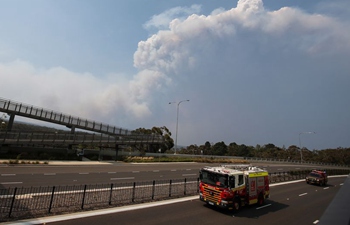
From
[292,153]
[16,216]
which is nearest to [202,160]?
[16,216]

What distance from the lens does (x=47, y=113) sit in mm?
41531

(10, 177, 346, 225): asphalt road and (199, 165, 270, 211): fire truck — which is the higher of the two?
(199, 165, 270, 211): fire truck

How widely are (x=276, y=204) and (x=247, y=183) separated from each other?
14.9 ft

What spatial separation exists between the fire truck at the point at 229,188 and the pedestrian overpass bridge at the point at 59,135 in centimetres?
2910

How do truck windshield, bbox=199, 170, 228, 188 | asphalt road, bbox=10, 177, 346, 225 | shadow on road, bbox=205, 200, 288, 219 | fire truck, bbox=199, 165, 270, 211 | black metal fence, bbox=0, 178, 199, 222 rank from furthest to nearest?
truck windshield, bbox=199, 170, 228, 188, shadow on road, bbox=205, 200, 288, 219, fire truck, bbox=199, 165, 270, 211, asphalt road, bbox=10, 177, 346, 225, black metal fence, bbox=0, 178, 199, 222

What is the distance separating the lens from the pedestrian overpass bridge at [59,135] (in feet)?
111

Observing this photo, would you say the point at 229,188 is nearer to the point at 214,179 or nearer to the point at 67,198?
the point at 214,179

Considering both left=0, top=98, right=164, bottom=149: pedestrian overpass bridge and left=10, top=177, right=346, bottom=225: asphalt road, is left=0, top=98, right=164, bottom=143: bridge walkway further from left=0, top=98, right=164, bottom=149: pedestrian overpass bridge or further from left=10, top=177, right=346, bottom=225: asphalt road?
left=10, top=177, right=346, bottom=225: asphalt road

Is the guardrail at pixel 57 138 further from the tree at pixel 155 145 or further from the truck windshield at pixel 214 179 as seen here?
the truck windshield at pixel 214 179

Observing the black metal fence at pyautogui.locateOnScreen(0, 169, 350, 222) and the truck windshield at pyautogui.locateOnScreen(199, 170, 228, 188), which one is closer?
the black metal fence at pyautogui.locateOnScreen(0, 169, 350, 222)

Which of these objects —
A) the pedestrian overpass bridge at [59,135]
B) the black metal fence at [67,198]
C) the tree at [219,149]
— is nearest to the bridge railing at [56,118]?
the pedestrian overpass bridge at [59,135]

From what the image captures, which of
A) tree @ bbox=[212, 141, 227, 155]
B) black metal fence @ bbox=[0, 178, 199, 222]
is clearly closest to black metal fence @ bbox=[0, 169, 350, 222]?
black metal fence @ bbox=[0, 178, 199, 222]

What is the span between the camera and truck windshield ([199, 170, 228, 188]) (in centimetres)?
1500

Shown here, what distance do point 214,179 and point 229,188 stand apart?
1.14m
